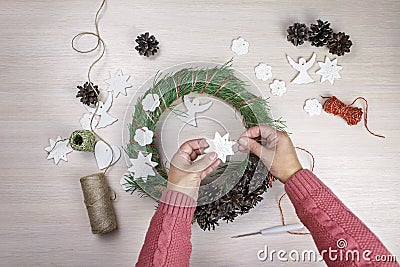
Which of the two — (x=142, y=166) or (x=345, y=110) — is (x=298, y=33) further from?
(x=142, y=166)

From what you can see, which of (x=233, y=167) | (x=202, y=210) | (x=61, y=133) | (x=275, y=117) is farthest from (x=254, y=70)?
(x=61, y=133)

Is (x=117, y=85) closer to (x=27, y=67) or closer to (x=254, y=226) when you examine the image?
(x=27, y=67)

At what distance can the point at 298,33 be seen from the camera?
4.34 feet

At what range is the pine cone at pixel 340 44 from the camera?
1324mm

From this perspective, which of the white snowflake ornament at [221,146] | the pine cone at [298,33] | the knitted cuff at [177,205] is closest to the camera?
the knitted cuff at [177,205]

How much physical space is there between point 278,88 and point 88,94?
491 mm

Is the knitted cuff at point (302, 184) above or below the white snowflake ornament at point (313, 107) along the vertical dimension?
below


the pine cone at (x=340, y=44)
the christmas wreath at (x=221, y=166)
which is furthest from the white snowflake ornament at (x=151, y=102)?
the pine cone at (x=340, y=44)

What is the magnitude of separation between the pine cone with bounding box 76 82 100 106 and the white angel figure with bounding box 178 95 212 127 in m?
0.23

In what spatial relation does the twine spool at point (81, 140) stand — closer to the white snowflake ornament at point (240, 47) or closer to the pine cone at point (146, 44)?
the pine cone at point (146, 44)

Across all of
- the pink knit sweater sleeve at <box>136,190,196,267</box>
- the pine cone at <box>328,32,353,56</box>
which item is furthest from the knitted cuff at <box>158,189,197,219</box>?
the pine cone at <box>328,32,353,56</box>

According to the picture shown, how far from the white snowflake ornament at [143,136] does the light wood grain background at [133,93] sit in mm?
92

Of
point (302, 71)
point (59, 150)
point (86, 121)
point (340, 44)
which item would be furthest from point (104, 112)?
point (340, 44)

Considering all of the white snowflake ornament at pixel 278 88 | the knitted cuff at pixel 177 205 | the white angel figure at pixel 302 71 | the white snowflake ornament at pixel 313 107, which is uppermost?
the white angel figure at pixel 302 71
